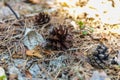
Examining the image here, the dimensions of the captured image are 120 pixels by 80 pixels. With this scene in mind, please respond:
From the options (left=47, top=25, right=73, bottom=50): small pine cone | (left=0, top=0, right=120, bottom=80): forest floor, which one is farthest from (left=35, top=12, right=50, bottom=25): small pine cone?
(left=47, top=25, right=73, bottom=50): small pine cone

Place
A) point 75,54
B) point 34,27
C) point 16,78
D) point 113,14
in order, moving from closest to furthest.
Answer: point 16,78 → point 75,54 → point 34,27 → point 113,14

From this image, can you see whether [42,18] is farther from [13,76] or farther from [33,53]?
[13,76]

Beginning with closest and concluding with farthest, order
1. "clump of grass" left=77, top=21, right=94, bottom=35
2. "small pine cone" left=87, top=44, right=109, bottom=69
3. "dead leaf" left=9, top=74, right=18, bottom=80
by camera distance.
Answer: "dead leaf" left=9, top=74, right=18, bottom=80 < "small pine cone" left=87, top=44, right=109, bottom=69 < "clump of grass" left=77, top=21, right=94, bottom=35

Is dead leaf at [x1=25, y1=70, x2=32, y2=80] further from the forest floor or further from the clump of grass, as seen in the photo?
the clump of grass

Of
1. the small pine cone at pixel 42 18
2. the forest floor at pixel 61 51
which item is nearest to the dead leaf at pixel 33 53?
the forest floor at pixel 61 51

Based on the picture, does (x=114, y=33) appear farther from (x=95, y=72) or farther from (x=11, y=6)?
(x=11, y=6)

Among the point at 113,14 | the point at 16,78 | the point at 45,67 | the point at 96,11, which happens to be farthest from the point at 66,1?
the point at 16,78
